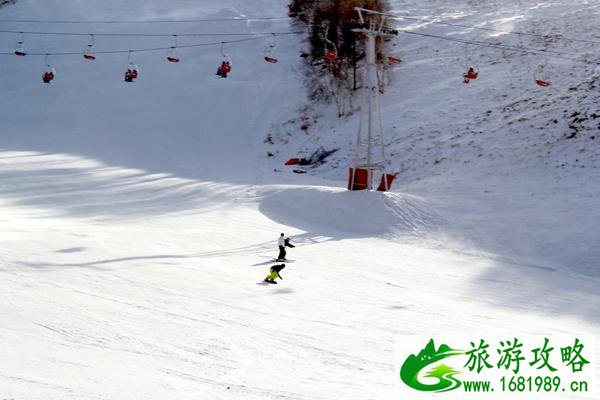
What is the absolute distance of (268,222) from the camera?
25734 mm

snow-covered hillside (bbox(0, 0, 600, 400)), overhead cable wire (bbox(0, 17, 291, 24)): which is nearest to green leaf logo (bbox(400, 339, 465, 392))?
snow-covered hillside (bbox(0, 0, 600, 400))

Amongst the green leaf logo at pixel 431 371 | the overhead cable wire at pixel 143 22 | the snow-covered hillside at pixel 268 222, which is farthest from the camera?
the overhead cable wire at pixel 143 22

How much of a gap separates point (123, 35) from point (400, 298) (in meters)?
49.0

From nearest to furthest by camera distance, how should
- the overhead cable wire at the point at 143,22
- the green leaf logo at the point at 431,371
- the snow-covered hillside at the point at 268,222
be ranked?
the green leaf logo at the point at 431,371, the snow-covered hillside at the point at 268,222, the overhead cable wire at the point at 143,22

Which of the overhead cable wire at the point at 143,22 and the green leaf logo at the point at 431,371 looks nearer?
the green leaf logo at the point at 431,371

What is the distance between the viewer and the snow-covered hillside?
11148mm

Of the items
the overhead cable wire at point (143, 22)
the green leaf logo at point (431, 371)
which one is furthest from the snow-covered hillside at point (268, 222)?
the overhead cable wire at point (143, 22)

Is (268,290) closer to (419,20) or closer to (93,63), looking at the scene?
(419,20)

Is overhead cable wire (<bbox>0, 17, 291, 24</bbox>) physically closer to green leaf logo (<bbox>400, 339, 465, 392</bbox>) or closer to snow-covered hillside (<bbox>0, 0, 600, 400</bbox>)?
snow-covered hillside (<bbox>0, 0, 600, 400</bbox>)

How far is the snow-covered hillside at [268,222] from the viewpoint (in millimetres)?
11148

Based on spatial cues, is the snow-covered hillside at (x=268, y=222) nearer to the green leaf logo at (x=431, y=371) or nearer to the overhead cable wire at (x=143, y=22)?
the green leaf logo at (x=431, y=371)

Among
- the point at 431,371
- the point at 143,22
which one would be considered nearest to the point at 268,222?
the point at 431,371

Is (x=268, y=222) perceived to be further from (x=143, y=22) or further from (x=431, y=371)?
(x=143, y=22)

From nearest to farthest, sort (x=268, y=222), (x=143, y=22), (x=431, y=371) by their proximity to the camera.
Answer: (x=431, y=371) → (x=268, y=222) → (x=143, y=22)
